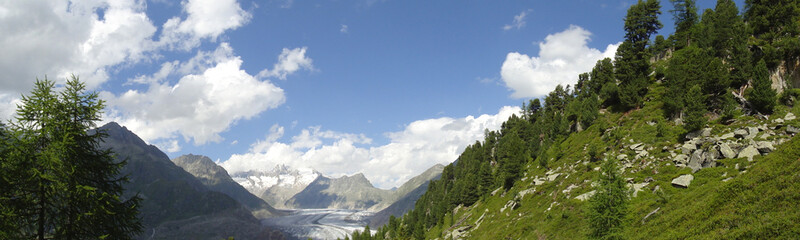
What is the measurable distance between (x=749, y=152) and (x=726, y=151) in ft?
5.76

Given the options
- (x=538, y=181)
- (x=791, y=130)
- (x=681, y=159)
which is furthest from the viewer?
(x=538, y=181)

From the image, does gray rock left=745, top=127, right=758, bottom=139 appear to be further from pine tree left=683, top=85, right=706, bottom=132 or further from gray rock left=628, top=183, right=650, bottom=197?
gray rock left=628, top=183, right=650, bottom=197

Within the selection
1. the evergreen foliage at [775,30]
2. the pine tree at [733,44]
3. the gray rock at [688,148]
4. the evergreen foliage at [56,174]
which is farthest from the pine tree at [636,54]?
the evergreen foliage at [56,174]

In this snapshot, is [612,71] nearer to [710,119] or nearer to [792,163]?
[710,119]

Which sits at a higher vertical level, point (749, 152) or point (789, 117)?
point (789, 117)

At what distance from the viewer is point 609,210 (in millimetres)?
28562

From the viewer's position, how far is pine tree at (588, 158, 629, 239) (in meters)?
28.2

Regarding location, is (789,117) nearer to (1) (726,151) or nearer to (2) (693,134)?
(2) (693,134)

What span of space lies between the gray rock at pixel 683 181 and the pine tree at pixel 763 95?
49.0ft

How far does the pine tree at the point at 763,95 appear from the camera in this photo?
37.6m

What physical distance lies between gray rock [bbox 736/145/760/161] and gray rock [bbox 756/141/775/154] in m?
0.31

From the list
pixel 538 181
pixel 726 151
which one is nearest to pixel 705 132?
pixel 726 151

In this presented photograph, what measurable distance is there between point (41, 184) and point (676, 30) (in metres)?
107

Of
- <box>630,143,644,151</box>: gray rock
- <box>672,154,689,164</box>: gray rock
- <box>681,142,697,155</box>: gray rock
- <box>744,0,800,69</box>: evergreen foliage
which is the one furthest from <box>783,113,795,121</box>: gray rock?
<box>744,0,800,69</box>: evergreen foliage
